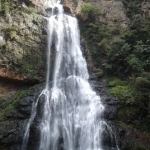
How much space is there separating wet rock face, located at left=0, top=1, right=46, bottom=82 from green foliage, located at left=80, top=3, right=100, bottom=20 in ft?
15.4

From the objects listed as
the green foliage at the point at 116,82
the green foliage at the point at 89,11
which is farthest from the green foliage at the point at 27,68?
the green foliage at the point at 89,11

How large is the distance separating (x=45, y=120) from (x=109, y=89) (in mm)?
5175

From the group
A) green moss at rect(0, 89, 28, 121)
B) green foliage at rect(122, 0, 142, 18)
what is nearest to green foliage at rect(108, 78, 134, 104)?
green moss at rect(0, 89, 28, 121)

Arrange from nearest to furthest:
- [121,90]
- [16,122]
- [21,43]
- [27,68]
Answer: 1. [16,122]
2. [121,90]
3. [27,68]
4. [21,43]

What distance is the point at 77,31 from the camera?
835 inches

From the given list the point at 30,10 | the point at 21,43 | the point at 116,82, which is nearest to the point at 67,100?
the point at 116,82

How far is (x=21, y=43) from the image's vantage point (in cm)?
1752

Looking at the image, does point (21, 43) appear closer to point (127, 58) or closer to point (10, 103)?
point (10, 103)

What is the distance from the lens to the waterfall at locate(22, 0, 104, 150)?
12883 millimetres

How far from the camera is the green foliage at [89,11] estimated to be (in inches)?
884

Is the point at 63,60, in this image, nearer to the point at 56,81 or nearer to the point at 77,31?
the point at 56,81

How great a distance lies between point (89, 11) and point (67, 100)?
10796mm

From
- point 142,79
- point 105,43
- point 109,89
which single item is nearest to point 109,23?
point 105,43

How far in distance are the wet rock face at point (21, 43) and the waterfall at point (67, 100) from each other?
74cm
